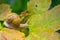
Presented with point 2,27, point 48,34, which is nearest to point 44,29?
point 48,34

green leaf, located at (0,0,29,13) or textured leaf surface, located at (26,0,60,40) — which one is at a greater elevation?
green leaf, located at (0,0,29,13)

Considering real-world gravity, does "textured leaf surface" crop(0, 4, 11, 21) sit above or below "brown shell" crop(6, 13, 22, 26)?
above

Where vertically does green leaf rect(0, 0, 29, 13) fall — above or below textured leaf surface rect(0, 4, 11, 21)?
above

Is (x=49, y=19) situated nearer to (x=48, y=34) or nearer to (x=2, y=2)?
(x=48, y=34)

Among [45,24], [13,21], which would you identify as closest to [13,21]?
[13,21]

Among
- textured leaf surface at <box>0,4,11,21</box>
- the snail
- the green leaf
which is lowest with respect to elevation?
the snail

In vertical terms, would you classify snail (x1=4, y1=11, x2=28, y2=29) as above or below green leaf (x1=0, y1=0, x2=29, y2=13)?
below

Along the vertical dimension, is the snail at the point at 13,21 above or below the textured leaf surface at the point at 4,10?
below

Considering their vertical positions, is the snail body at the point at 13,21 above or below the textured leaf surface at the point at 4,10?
below

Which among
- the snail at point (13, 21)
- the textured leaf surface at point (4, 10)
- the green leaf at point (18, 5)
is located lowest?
the snail at point (13, 21)

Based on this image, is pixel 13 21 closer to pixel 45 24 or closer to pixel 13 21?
pixel 13 21

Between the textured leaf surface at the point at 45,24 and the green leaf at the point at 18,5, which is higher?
the green leaf at the point at 18,5

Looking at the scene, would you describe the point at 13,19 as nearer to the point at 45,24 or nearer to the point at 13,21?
the point at 13,21
